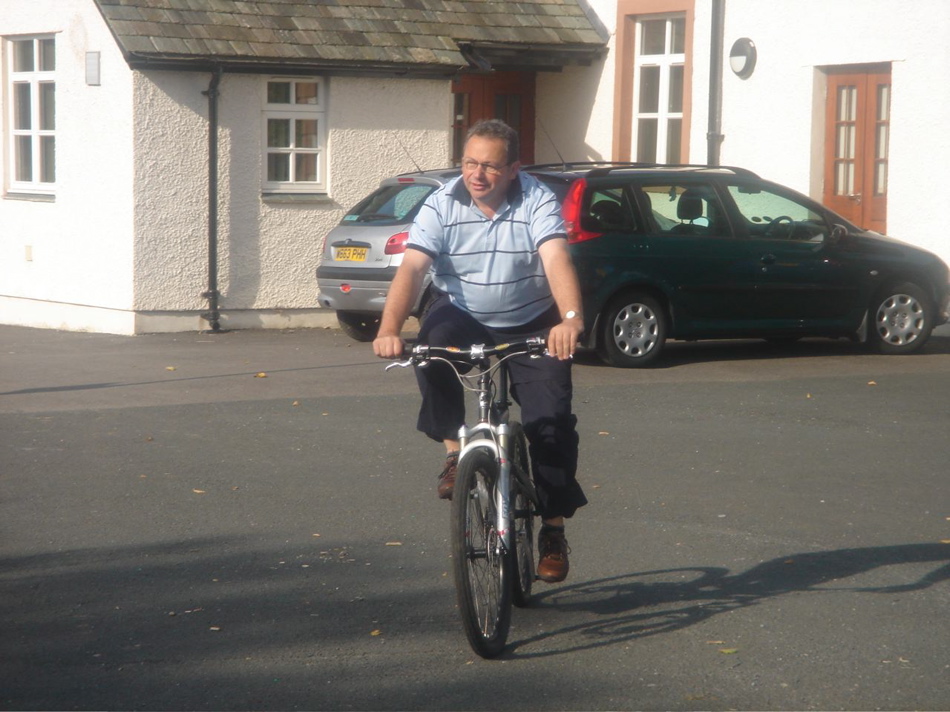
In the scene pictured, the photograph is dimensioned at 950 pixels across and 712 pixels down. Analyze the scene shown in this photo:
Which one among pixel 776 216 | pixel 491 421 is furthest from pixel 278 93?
pixel 491 421

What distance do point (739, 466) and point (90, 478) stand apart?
3604 millimetres

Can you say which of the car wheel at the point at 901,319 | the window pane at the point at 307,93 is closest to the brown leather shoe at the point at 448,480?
the car wheel at the point at 901,319

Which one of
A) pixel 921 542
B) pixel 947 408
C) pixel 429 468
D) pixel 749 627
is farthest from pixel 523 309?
pixel 947 408

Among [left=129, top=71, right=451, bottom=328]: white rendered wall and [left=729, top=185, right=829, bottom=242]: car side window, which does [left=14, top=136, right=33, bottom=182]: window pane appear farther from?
[left=729, top=185, right=829, bottom=242]: car side window

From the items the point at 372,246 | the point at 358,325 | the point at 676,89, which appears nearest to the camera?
the point at 372,246

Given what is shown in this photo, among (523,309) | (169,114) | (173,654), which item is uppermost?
(169,114)

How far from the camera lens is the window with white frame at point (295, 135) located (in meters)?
17.1

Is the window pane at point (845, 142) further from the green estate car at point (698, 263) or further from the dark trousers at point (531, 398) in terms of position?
the dark trousers at point (531, 398)

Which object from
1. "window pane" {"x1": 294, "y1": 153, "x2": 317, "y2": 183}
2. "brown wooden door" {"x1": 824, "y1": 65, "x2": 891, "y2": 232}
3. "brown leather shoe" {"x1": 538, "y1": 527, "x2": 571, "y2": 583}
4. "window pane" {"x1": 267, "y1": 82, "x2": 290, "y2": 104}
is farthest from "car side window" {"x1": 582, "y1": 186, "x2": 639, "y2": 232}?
"brown leather shoe" {"x1": 538, "y1": 527, "x2": 571, "y2": 583}

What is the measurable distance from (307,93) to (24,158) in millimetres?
3668

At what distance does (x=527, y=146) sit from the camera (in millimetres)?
20703

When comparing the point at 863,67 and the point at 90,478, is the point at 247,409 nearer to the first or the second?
the point at 90,478

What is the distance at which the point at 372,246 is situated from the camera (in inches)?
558

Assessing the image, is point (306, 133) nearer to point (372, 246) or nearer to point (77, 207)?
point (77, 207)
